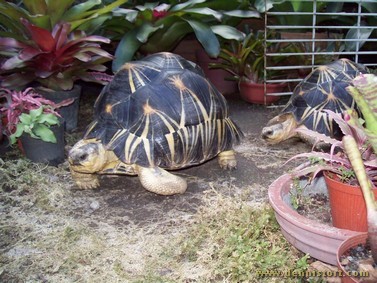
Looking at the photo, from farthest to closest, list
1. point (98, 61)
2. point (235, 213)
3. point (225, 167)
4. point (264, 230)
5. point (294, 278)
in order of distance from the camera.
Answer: point (98, 61) < point (225, 167) < point (235, 213) < point (264, 230) < point (294, 278)

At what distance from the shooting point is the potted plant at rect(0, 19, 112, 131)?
107 inches

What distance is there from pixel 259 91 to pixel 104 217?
2233 millimetres

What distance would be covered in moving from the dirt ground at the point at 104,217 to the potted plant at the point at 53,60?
25.8 inches

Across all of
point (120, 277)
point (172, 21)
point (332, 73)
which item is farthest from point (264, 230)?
point (172, 21)

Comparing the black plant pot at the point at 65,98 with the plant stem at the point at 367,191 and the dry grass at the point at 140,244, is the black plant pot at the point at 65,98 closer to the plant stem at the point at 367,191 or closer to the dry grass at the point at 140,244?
the dry grass at the point at 140,244

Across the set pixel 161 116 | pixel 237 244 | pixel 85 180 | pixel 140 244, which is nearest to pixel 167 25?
pixel 161 116

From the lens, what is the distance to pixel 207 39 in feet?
11.0

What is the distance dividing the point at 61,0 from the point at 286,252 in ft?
7.02

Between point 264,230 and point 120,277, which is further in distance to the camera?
point 264,230

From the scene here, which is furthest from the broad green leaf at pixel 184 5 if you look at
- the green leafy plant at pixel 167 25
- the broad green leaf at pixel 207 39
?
the broad green leaf at pixel 207 39

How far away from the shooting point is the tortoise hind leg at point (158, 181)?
2.14 metres

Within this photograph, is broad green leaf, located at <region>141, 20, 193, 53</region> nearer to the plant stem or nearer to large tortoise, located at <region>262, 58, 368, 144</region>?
large tortoise, located at <region>262, 58, 368, 144</region>

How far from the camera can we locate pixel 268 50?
152 inches

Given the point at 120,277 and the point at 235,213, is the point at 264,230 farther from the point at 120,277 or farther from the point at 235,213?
the point at 120,277
